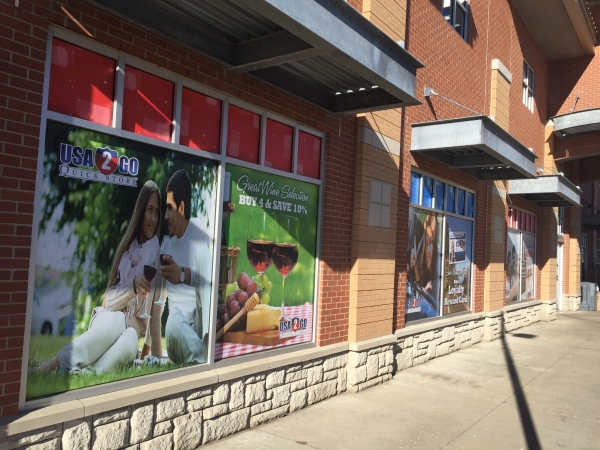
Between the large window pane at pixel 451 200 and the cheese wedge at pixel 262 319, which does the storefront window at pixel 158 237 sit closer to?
the cheese wedge at pixel 262 319

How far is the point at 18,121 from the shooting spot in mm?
3578

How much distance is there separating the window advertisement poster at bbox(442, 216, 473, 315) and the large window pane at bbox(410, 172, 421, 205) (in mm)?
1452

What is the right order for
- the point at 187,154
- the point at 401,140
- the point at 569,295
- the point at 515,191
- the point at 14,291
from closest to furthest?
1. the point at 14,291
2. the point at 187,154
3. the point at 401,140
4. the point at 515,191
5. the point at 569,295

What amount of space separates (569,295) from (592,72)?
27.5 feet

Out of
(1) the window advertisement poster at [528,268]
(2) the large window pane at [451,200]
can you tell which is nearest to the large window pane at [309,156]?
(2) the large window pane at [451,200]

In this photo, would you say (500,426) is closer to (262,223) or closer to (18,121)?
Result: (262,223)

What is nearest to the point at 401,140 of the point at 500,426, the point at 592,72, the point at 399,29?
the point at 399,29

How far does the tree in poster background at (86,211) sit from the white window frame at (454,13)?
7.66 meters

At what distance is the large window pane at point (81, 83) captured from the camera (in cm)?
388

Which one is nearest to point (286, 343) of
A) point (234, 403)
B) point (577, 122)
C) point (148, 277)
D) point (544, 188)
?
point (234, 403)

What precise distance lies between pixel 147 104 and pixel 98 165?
0.75 m

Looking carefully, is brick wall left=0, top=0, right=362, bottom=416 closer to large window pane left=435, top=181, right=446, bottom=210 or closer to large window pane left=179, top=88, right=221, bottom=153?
large window pane left=179, top=88, right=221, bottom=153

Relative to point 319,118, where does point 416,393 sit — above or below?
below

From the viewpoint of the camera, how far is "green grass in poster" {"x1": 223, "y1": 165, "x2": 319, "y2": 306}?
5.51m
